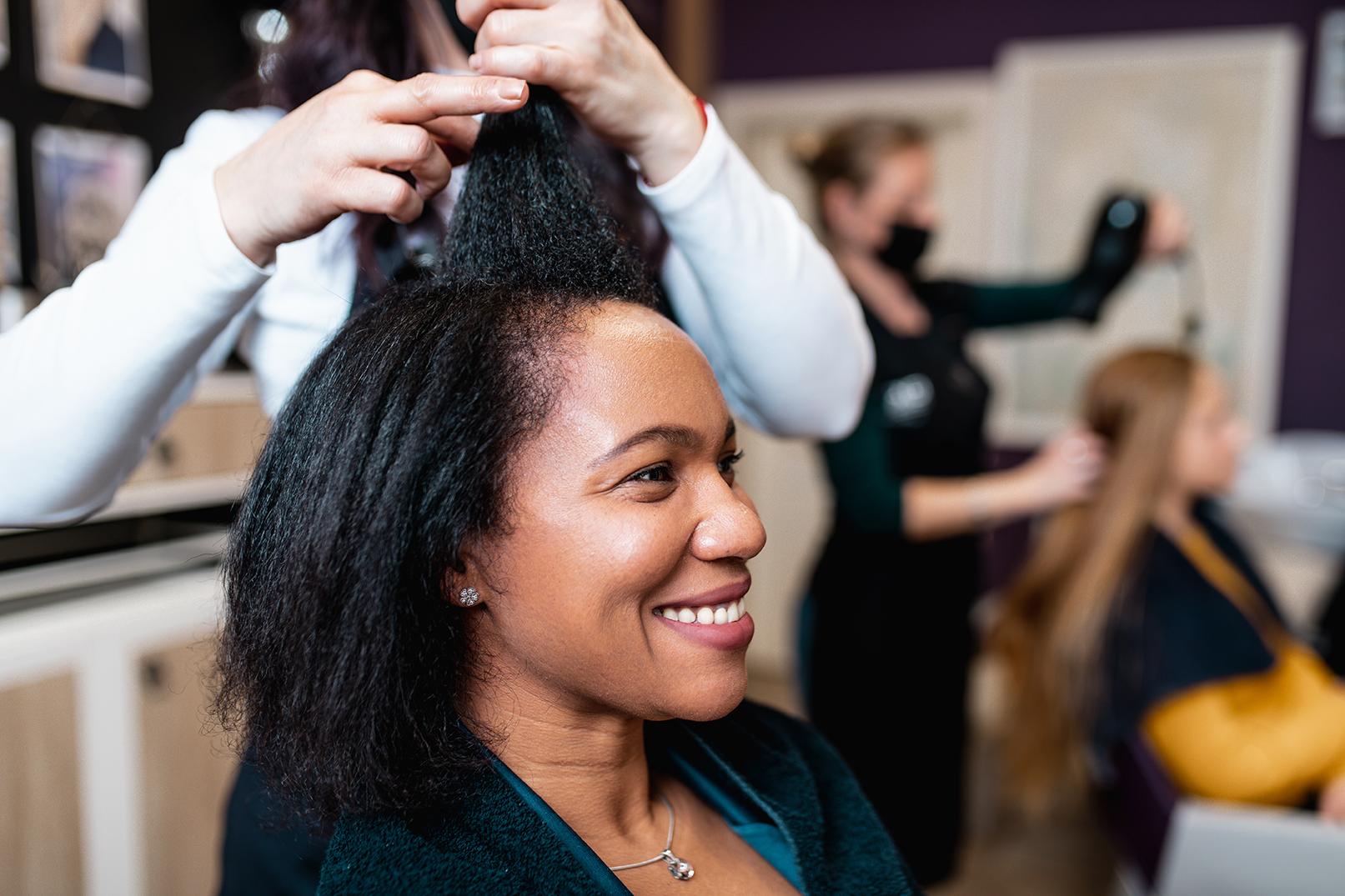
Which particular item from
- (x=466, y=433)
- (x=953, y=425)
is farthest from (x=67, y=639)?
(x=953, y=425)

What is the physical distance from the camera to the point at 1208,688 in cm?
187

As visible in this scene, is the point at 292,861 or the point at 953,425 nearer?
the point at 292,861

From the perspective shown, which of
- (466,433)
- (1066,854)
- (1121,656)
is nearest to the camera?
(466,433)

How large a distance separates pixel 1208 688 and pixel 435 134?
167 cm

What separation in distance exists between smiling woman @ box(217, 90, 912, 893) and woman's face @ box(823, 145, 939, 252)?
131cm

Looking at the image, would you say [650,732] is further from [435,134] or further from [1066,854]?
[1066,854]

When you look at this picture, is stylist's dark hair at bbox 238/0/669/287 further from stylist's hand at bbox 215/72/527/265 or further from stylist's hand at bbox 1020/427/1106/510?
stylist's hand at bbox 1020/427/1106/510

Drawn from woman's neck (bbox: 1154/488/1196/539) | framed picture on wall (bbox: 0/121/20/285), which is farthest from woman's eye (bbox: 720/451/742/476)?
framed picture on wall (bbox: 0/121/20/285)

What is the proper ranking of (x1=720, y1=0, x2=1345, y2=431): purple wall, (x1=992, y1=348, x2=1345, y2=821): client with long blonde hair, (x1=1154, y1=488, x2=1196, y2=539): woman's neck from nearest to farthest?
1. (x1=992, y1=348, x2=1345, y2=821): client with long blonde hair
2. (x1=1154, y1=488, x2=1196, y2=539): woman's neck
3. (x1=720, y1=0, x2=1345, y2=431): purple wall

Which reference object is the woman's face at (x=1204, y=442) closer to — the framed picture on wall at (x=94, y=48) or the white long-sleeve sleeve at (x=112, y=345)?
the white long-sleeve sleeve at (x=112, y=345)

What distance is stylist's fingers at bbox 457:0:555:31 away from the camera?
0.71 meters

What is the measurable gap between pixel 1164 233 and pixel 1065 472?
46cm

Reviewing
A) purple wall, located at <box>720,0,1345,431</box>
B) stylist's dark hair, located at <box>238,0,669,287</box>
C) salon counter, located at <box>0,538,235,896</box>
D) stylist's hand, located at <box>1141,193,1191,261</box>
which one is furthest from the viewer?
purple wall, located at <box>720,0,1345,431</box>

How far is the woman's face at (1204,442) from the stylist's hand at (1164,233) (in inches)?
10.6
